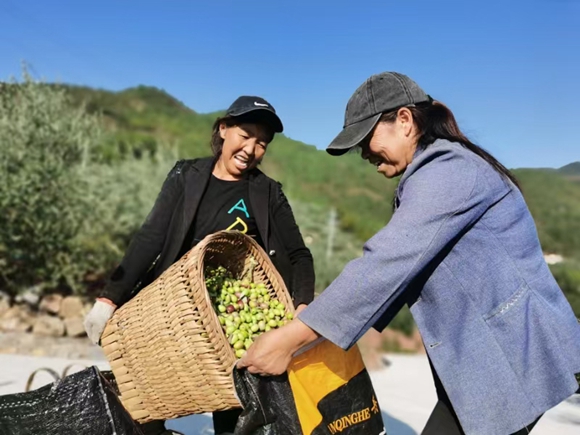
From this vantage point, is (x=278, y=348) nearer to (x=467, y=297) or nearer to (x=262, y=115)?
(x=467, y=297)

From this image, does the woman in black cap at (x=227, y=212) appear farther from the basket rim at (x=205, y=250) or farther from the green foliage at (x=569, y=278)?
the green foliage at (x=569, y=278)

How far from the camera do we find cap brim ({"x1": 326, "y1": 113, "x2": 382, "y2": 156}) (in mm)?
1642

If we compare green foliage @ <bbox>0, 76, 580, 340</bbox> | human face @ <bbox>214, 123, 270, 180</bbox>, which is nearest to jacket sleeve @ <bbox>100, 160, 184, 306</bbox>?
human face @ <bbox>214, 123, 270, 180</bbox>

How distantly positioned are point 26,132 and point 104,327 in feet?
18.1

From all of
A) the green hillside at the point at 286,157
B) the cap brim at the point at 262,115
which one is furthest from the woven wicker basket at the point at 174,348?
the green hillside at the point at 286,157

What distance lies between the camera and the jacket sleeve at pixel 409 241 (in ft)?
4.74

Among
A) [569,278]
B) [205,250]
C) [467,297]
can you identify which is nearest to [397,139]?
[467,297]

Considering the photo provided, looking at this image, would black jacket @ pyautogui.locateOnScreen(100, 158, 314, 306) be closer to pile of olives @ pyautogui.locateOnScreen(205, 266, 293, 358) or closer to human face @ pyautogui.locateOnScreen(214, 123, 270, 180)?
human face @ pyautogui.locateOnScreen(214, 123, 270, 180)

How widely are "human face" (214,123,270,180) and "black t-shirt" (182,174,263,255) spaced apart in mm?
44

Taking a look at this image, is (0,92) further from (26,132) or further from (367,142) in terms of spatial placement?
(367,142)

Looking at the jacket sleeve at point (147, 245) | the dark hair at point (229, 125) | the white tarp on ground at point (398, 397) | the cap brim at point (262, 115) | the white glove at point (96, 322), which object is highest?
the cap brim at point (262, 115)

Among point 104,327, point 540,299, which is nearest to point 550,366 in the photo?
point 540,299

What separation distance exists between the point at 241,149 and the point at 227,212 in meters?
0.25

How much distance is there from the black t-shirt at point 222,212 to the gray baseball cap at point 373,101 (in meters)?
0.76
